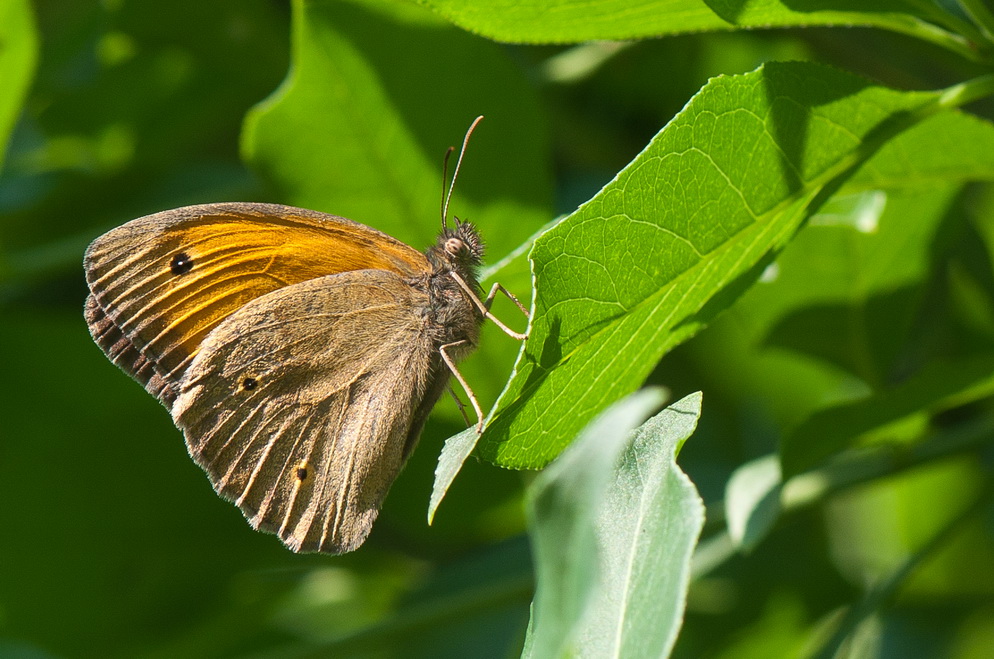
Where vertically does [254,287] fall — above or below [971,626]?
above

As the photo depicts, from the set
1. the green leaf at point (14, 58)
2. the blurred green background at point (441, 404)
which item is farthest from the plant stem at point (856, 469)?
the green leaf at point (14, 58)

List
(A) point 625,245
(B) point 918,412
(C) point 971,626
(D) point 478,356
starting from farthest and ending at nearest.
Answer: (C) point 971,626 < (D) point 478,356 < (B) point 918,412 < (A) point 625,245

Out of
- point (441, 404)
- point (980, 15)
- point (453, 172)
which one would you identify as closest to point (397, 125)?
point (453, 172)

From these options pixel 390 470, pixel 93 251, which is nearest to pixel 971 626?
pixel 390 470

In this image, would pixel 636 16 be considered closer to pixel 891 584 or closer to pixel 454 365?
pixel 454 365

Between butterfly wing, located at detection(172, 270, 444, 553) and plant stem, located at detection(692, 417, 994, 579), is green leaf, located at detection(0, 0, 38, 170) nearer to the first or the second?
butterfly wing, located at detection(172, 270, 444, 553)

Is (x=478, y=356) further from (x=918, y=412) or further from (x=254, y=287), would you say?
(x=918, y=412)

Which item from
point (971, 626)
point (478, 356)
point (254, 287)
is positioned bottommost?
point (971, 626)

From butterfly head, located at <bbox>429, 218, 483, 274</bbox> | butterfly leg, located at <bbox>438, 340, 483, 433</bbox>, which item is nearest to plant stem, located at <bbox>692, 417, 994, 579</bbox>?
butterfly leg, located at <bbox>438, 340, 483, 433</bbox>
